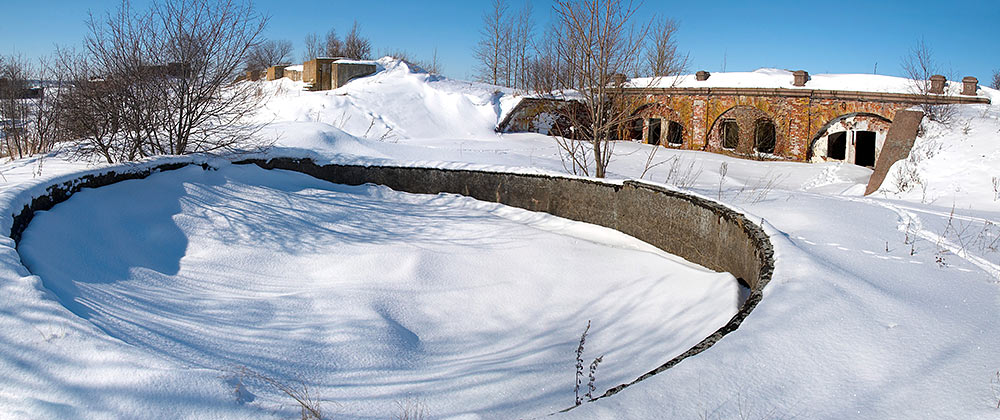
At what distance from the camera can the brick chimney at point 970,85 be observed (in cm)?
1823

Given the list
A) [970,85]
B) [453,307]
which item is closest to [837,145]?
[970,85]

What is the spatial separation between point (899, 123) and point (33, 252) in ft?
50.0

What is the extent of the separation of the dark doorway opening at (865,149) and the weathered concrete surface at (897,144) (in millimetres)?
7631

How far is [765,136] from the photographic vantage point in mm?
24156

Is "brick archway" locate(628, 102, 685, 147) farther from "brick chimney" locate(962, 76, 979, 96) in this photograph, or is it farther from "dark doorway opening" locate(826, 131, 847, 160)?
"brick chimney" locate(962, 76, 979, 96)

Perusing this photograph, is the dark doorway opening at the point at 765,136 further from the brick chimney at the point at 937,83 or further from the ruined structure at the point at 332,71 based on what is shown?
the ruined structure at the point at 332,71

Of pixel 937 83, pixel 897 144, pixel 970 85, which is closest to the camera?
pixel 897 144

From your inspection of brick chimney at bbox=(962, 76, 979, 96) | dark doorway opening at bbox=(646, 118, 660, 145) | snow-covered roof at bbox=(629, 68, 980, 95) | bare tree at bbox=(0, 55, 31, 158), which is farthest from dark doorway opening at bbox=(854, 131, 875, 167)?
bare tree at bbox=(0, 55, 31, 158)

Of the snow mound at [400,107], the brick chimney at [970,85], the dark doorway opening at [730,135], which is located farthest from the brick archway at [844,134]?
the snow mound at [400,107]

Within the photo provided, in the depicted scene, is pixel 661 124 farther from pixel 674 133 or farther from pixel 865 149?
pixel 865 149

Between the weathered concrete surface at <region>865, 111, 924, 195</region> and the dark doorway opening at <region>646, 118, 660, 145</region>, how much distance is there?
12398 mm

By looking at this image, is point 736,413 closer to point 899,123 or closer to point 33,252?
point 33,252

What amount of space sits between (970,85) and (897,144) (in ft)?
21.1

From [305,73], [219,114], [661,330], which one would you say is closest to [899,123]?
[661,330]
